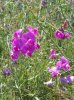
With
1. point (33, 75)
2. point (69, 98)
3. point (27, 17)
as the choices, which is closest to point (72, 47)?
point (33, 75)

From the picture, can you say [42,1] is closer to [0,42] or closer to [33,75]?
[0,42]

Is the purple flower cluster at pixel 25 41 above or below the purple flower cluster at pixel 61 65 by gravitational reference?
above

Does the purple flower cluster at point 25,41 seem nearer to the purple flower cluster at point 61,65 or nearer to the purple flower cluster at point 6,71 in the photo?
the purple flower cluster at point 61,65

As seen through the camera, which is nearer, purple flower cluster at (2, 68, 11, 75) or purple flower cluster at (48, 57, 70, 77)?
purple flower cluster at (48, 57, 70, 77)

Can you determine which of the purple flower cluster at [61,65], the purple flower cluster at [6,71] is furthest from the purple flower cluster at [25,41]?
the purple flower cluster at [6,71]

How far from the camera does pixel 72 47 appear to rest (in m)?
2.51

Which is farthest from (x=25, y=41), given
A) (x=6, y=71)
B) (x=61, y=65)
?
(x=6, y=71)

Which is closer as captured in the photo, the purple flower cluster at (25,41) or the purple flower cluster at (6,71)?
the purple flower cluster at (25,41)

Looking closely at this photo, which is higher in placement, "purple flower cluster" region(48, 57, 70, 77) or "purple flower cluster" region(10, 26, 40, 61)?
"purple flower cluster" region(10, 26, 40, 61)

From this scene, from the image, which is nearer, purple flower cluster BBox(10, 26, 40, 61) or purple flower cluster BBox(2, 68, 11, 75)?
purple flower cluster BBox(10, 26, 40, 61)

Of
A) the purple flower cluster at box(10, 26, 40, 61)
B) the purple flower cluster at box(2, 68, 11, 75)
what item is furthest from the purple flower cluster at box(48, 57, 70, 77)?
the purple flower cluster at box(2, 68, 11, 75)

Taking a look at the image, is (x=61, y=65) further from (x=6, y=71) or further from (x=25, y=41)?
(x=6, y=71)

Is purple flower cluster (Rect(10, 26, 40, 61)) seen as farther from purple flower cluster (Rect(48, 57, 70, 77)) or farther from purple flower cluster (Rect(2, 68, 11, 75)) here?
purple flower cluster (Rect(2, 68, 11, 75))

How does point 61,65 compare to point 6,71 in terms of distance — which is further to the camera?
point 6,71
